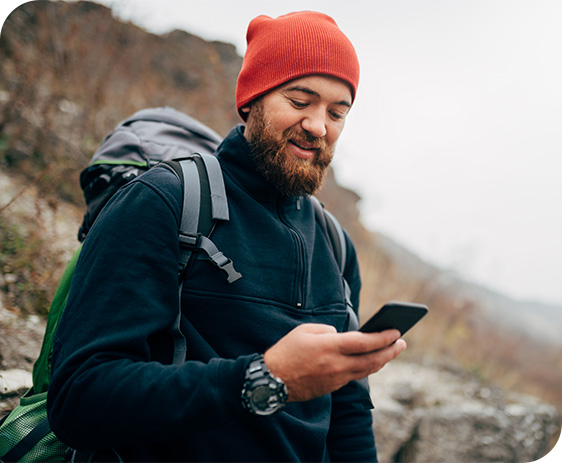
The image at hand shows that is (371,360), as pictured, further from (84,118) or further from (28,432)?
(84,118)

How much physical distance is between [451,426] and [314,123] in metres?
3.91

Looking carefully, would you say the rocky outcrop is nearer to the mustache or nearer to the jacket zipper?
the jacket zipper

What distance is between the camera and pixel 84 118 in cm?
503

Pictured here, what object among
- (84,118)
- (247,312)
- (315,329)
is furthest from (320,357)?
(84,118)

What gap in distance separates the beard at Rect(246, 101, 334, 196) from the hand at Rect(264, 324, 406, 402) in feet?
2.09

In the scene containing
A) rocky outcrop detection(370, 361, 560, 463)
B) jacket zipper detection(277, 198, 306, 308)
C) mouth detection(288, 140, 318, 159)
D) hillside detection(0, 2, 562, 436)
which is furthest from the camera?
rocky outcrop detection(370, 361, 560, 463)

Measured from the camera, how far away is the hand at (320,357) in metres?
0.87

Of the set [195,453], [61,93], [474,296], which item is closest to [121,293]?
[195,453]

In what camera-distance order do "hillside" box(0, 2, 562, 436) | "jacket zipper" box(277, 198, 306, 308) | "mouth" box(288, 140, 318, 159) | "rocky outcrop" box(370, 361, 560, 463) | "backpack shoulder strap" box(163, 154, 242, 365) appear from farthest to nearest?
"rocky outcrop" box(370, 361, 560, 463) → "hillside" box(0, 2, 562, 436) → "mouth" box(288, 140, 318, 159) → "jacket zipper" box(277, 198, 306, 308) → "backpack shoulder strap" box(163, 154, 242, 365)

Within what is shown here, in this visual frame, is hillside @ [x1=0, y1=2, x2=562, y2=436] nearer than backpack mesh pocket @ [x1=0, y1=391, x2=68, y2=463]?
No

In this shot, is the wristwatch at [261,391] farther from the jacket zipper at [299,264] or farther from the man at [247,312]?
the jacket zipper at [299,264]

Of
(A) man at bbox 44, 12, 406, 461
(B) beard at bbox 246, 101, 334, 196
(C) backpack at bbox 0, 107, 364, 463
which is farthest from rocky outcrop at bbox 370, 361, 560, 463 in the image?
(B) beard at bbox 246, 101, 334, 196

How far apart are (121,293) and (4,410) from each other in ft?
4.29

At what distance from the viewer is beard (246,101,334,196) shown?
54.0 inches
